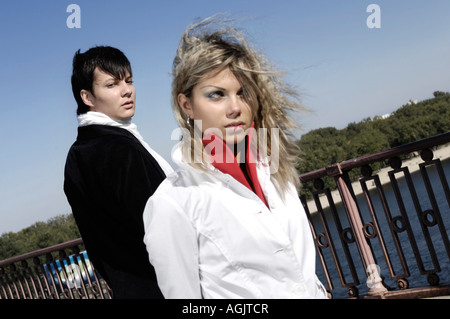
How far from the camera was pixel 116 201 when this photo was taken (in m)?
1.96

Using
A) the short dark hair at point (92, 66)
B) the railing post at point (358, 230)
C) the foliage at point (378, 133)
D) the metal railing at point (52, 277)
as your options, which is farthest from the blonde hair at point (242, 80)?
the foliage at point (378, 133)

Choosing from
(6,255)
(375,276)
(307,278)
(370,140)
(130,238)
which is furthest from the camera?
(370,140)

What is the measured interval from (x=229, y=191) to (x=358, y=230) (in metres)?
2.84

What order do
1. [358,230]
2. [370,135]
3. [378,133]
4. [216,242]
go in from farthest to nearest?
[378,133]
[370,135]
[358,230]
[216,242]

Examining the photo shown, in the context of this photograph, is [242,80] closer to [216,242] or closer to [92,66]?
[216,242]

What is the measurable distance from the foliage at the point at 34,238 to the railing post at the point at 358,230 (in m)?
Answer: 52.9

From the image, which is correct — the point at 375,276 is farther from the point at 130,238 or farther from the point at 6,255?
the point at 6,255

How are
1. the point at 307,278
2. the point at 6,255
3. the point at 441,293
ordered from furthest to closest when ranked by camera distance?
1. the point at 6,255
2. the point at 441,293
3. the point at 307,278

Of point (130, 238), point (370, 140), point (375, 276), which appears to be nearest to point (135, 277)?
point (130, 238)

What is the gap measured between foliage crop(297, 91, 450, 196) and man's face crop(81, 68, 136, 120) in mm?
71828

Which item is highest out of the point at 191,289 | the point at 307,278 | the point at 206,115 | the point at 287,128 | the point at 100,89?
the point at 100,89

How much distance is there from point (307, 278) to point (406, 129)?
284ft

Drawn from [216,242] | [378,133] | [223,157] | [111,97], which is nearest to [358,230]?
[111,97]
